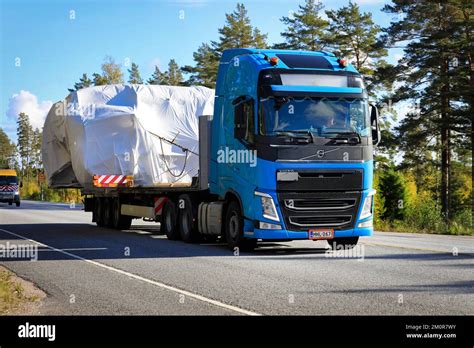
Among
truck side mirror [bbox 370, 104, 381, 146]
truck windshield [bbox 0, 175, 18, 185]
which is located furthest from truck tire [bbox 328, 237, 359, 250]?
truck windshield [bbox 0, 175, 18, 185]

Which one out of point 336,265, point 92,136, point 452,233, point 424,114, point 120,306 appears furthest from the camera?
point 424,114

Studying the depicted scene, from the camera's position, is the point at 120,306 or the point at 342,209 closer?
the point at 120,306

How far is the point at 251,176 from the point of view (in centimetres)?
1430

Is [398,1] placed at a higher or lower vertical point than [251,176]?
higher

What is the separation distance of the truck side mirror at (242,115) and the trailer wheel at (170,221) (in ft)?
14.3

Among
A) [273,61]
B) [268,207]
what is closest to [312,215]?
[268,207]

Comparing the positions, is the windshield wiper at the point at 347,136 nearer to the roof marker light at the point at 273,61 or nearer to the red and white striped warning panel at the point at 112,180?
the roof marker light at the point at 273,61

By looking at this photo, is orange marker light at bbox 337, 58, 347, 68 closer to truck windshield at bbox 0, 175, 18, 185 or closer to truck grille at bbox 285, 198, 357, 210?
truck grille at bbox 285, 198, 357, 210

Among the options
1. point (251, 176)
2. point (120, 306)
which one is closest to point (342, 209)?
point (251, 176)

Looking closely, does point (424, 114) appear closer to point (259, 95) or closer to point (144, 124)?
point (144, 124)

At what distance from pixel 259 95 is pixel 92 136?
25.9ft

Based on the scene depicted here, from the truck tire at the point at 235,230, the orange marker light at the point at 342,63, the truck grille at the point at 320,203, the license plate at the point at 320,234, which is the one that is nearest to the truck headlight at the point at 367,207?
the truck grille at the point at 320,203

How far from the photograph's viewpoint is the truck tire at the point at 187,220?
17234 mm
